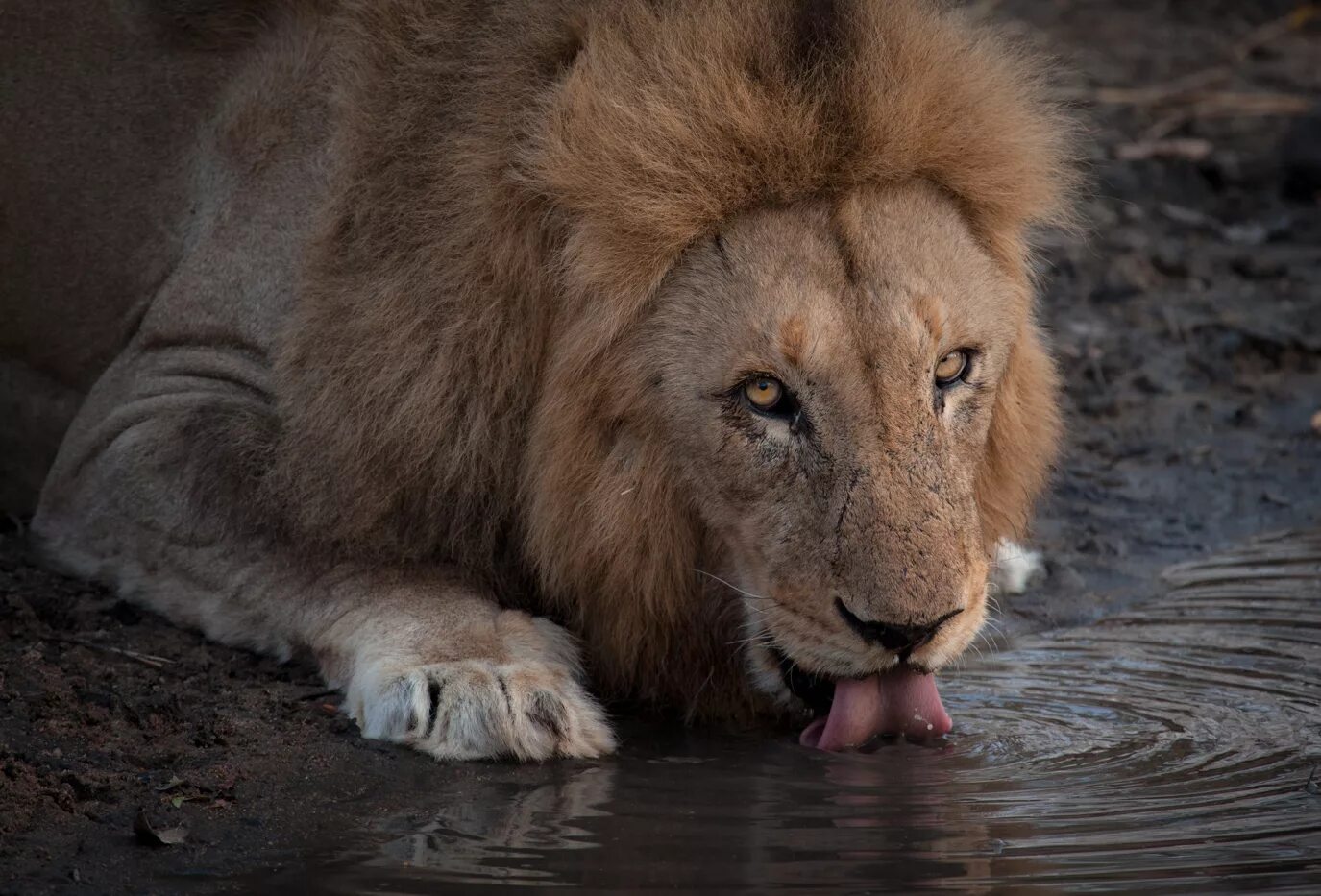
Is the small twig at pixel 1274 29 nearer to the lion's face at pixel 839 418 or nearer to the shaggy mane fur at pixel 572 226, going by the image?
the shaggy mane fur at pixel 572 226

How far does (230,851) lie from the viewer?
3498mm

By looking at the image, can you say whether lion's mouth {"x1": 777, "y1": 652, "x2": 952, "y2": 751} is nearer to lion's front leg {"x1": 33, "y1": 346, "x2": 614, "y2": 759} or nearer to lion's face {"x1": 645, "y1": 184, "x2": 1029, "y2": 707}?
lion's face {"x1": 645, "y1": 184, "x2": 1029, "y2": 707}

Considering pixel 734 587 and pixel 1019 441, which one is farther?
pixel 1019 441

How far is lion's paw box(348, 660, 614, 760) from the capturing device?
4.05 meters

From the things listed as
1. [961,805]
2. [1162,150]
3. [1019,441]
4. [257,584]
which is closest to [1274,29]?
[1162,150]

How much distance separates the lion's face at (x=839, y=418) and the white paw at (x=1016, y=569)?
1367 mm

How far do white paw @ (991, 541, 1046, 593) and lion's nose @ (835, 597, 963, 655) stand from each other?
160 centimetres

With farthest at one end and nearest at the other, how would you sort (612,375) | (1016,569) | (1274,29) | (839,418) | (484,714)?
(1274,29) → (1016,569) → (612,375) → (484,714) → (839,418)

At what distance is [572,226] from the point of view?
4.18m

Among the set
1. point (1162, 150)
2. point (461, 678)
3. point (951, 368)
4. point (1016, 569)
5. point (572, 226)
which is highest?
point (1162, 150)

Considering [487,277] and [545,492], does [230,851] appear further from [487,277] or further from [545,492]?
[487,277]

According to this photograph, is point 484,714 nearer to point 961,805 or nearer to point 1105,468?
point 961,805

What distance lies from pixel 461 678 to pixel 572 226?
3.29 feet

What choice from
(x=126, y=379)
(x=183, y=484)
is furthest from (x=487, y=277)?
(x=126, y=379)
